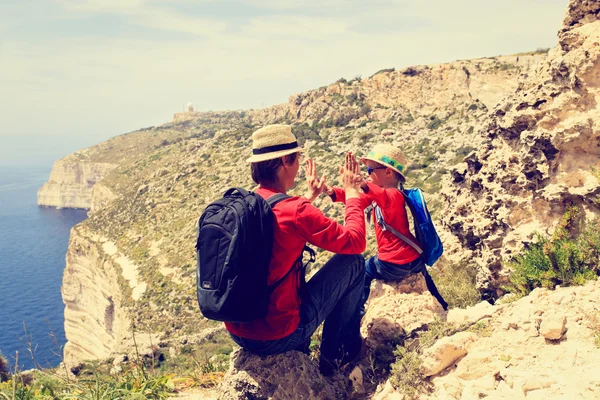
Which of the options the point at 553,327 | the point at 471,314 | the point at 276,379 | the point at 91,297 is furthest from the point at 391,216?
the point at 91,297

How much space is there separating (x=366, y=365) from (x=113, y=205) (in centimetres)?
4840

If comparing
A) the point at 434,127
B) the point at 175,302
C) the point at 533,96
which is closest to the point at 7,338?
the point at 175,302

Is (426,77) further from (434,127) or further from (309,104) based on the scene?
(309,104)

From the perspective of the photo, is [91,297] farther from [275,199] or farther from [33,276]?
[275,199]

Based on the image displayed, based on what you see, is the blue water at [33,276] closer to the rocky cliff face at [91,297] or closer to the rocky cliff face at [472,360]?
the rocky cliff face at [91,297]

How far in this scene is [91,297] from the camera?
3756 centimetres

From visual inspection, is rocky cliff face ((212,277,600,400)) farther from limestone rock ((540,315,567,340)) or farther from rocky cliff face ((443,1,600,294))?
rocky cliff face ((443,1,600,294))

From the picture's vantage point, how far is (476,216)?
19.7 feet

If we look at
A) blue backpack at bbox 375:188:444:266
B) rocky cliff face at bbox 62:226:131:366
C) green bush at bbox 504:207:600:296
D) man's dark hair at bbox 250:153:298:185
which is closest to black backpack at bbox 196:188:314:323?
man's dark hair at bbox 250:153:298:185

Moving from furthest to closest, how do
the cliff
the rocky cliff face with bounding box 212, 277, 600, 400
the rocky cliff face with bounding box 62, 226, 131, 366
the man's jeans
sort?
the rocky cliff face with bounding box 62, 226, 131, 366 < the cliff < the man's jeans < the rocky cliff face with bounding box 212, 277, 600, 400

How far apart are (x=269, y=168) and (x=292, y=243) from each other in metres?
0.66

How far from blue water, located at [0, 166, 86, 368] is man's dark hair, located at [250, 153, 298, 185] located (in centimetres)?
1623

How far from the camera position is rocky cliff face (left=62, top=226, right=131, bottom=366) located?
30773 millimetres

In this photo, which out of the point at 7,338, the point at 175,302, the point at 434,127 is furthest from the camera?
the point at 7,338
